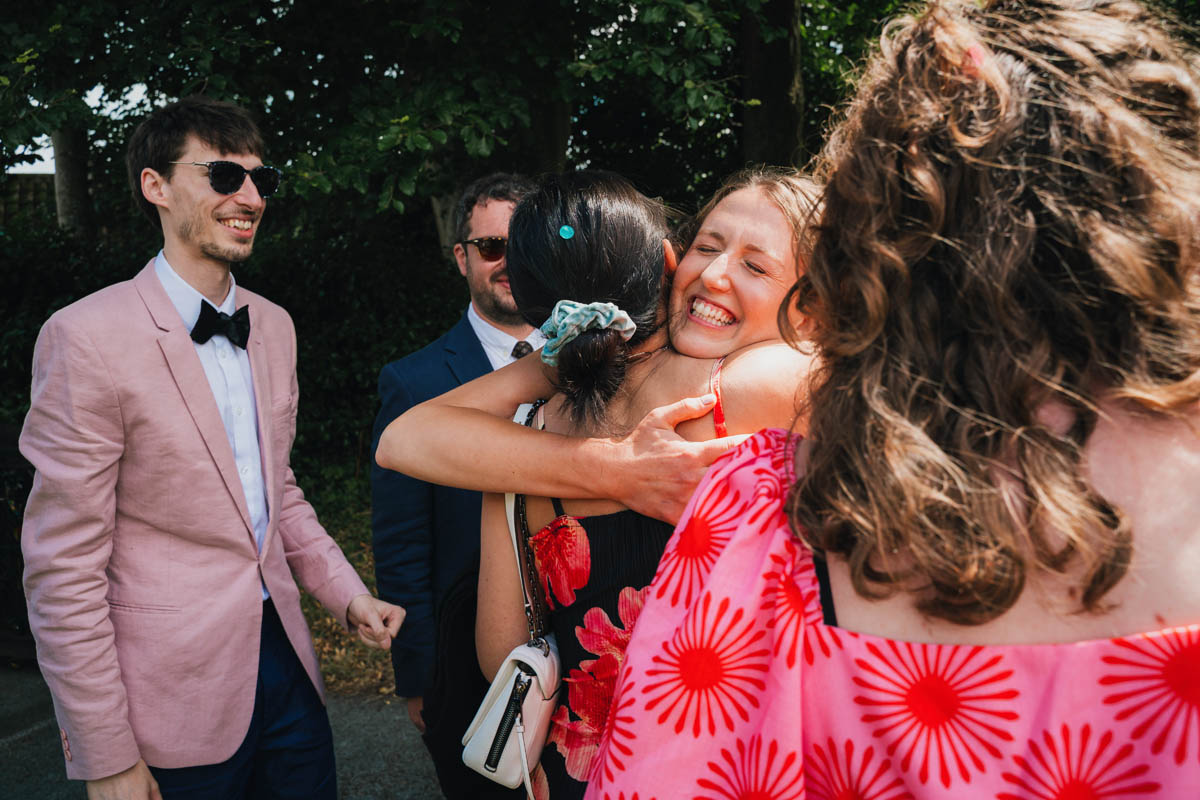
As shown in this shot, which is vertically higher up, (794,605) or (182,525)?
(794,605)

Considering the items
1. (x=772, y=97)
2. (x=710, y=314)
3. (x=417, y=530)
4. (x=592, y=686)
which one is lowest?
(x=417, y=530)

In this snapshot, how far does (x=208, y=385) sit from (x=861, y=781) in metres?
2.05

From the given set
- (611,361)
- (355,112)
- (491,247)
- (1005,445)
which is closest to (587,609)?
(611,361)

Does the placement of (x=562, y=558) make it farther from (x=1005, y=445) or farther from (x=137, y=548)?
(x=137, y=548)

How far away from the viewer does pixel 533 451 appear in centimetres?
160

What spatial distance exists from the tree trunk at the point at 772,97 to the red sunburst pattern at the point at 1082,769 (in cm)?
675

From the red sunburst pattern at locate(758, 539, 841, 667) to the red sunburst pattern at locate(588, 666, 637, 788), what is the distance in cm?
21

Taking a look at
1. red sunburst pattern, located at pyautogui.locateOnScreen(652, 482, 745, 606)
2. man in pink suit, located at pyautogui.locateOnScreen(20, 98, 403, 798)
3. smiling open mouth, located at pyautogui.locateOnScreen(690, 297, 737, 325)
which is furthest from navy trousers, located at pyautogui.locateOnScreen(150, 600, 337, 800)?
red sunburst pattern, located at pyautogui.locateOnScreen(652, 482, 745, 606)

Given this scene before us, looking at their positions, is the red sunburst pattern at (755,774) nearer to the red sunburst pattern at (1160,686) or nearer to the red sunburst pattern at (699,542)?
the red sunburst pattern at (699,542)

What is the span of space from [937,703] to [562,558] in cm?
79

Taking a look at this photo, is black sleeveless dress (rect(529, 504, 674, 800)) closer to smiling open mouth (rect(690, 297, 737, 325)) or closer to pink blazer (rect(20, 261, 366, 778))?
smiling open mouth (rect(690, 297, 737, 325))

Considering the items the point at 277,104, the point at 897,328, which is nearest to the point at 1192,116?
the point at 897,328

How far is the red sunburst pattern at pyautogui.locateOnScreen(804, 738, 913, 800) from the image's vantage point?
0.99 meters

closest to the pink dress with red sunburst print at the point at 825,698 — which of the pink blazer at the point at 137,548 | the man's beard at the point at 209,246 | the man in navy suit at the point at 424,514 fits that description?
the pink blazer at the point at 137,548
